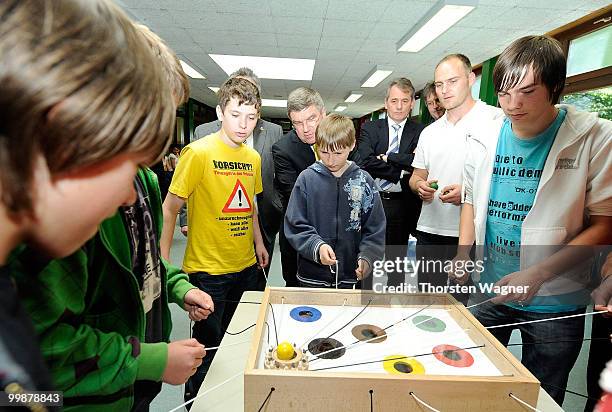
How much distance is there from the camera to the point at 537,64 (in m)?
1.12

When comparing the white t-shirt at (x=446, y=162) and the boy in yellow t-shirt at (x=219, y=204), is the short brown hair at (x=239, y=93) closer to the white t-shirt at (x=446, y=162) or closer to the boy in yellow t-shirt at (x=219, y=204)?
the boy in yellow t-shirt at (x=219, y=204)

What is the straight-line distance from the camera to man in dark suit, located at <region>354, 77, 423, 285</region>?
246 centimetres

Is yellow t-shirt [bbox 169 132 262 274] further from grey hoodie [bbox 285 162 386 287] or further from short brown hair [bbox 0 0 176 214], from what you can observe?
short brown hair [bbox 0 0 176 214]

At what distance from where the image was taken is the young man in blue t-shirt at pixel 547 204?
3.75 ft

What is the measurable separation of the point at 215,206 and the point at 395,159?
4.52 feet

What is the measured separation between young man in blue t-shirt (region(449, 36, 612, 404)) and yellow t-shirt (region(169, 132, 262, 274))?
3.65ft

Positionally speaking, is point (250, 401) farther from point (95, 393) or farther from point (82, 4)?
point (82, 4)

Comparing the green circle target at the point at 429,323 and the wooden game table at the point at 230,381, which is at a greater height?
the green circle target at the point at 429,323

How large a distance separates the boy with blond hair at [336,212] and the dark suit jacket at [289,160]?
41 centimetres

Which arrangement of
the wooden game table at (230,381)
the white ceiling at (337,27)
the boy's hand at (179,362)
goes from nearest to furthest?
the boy's hand at (179,362), the wooden game table at (230,381), the white ceiling at (337,27)

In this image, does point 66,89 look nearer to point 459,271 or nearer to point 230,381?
point 230,381

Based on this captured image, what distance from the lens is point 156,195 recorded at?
36.9 inches

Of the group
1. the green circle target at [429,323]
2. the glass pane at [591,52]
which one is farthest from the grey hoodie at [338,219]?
the glass pane at [591,52]

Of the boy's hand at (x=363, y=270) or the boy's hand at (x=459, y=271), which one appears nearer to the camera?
the boy's hand at (x=459, y=271)
